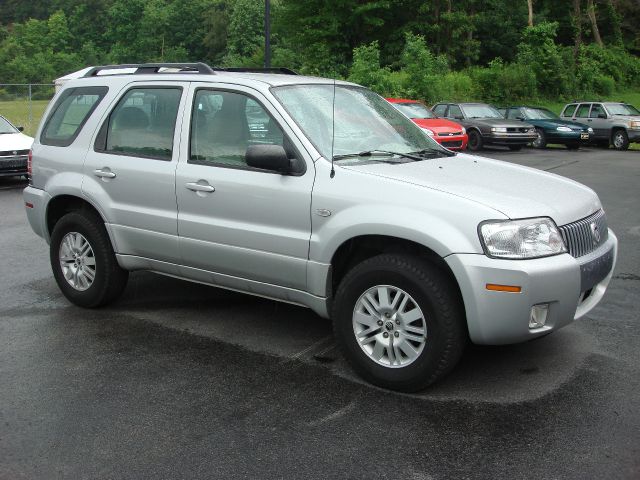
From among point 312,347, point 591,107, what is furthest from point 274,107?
point 591,107

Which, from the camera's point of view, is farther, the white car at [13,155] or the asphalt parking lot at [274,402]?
the white car at [13,155]

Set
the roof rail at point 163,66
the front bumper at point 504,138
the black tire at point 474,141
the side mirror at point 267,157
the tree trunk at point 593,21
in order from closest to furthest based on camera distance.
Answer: the side mirror at point 267,157, the roof rail at point 163,66, the front bumper at point 504,138, the black tire at point 474,141, the tree trunk at point 593,21

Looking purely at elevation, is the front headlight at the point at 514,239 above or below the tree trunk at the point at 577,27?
below

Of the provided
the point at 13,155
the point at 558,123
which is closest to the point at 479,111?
the point at 558,123

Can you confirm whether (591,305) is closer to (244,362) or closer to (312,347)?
(312,347)

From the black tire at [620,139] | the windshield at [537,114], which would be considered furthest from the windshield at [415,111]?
the black tire at [620,139]

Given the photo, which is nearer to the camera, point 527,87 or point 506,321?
point 506,321

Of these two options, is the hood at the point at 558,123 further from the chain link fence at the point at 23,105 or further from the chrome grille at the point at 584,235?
the chrome grille at the point at 584,235

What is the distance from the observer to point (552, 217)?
4371mm

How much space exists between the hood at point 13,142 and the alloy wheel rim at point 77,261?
8853 millimetres

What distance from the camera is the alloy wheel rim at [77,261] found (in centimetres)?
611

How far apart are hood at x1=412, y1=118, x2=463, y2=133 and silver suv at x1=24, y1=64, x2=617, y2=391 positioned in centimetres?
1580

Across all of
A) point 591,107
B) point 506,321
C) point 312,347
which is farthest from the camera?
point 591,107

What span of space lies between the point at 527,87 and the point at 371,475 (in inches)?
1487
